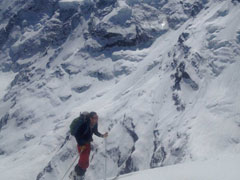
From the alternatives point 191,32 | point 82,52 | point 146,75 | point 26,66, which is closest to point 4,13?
point 26,66

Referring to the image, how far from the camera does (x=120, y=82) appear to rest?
57.2 metres

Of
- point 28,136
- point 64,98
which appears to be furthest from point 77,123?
point 28,136

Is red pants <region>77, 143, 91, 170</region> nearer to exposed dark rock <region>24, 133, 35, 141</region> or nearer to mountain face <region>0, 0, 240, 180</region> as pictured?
mountain face <region>0, 0, 240, 180</region>

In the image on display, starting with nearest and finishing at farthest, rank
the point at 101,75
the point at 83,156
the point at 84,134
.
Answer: the point at 84,134, the point at 83,156, the point at 101,75

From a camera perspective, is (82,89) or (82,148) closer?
(82,148)

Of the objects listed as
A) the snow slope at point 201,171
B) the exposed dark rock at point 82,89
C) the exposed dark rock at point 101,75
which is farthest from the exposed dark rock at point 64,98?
the snow slope at point 201,171

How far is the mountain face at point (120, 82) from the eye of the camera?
106 ft

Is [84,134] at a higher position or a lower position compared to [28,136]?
higher

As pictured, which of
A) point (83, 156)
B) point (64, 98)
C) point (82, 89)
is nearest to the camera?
point (83, 156)

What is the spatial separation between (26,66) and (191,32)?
5107 cm

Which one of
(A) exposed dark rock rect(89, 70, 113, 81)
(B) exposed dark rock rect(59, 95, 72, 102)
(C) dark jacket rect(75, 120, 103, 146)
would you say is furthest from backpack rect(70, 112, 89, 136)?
(B) exposed dark rock rect(59, 95, 72, 102)

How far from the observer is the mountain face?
3219 centimetres

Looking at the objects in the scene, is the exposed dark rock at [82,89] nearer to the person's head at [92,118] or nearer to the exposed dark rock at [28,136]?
the exposed dark rock at [28,136]

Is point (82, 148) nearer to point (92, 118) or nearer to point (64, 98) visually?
point (92, 118)
